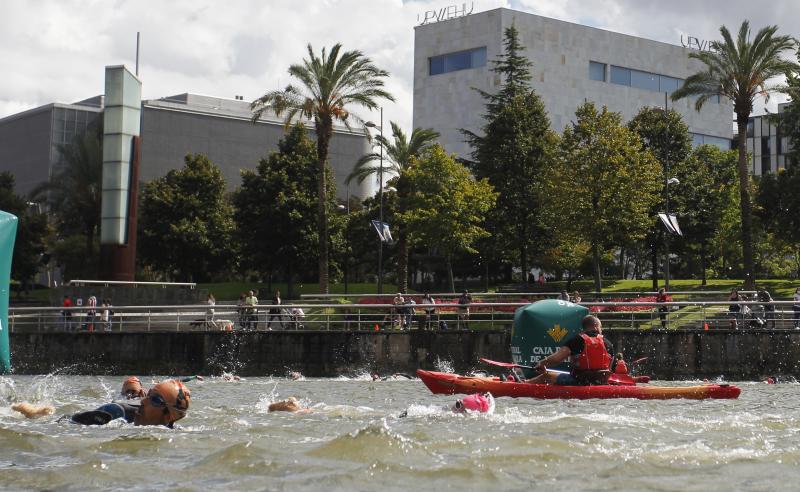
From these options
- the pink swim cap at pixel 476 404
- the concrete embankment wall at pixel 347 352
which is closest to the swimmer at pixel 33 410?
the pink swim cap at pixel 476 404

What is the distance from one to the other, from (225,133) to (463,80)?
2744 cm

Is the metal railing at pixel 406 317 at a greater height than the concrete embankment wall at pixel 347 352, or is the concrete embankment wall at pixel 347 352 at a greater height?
the metal railing at pixel 406 317

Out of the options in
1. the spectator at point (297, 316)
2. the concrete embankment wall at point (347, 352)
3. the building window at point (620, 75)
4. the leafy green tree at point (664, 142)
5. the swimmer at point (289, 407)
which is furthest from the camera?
the building window at point (620, 75)

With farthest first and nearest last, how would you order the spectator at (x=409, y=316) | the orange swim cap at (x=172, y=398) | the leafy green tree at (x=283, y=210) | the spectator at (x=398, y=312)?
the leafy green tree at (x=283, y=210) < the spectator at (x=409, y=316) < the spectator at (x=398, y=312) < the orange swim cap at (x=172, y=398)

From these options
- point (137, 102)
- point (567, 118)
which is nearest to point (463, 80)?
point (567, 118)

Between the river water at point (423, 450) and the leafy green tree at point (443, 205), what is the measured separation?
31543mm

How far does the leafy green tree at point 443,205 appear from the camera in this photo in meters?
49.6

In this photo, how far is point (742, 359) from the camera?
2961cm

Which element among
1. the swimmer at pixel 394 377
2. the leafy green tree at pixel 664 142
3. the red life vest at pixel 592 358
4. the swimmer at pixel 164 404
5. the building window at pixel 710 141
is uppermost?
the building window at pixel 710 141

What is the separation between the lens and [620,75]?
80.9 metres

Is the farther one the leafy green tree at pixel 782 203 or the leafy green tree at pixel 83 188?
the leafy green tree at pixel 83 188

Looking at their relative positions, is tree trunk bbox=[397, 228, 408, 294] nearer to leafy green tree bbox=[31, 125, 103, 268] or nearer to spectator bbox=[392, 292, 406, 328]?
spectator bbox=[392, 292, 406, 328]

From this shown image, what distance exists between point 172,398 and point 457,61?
69.2m

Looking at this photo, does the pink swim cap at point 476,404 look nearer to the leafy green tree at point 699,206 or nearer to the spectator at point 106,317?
the spectator at point 106,317
